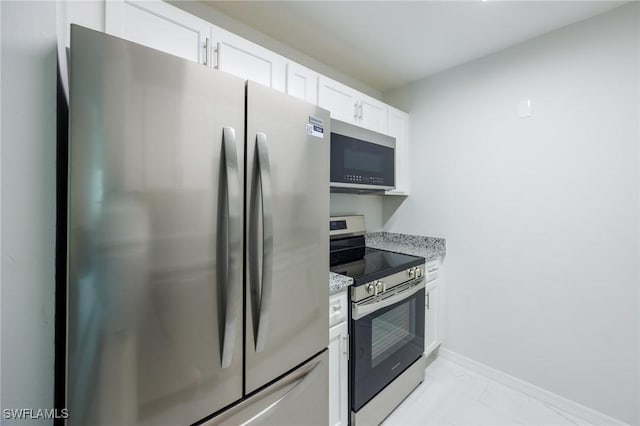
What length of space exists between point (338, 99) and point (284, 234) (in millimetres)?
1212

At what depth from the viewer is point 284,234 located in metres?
1.05

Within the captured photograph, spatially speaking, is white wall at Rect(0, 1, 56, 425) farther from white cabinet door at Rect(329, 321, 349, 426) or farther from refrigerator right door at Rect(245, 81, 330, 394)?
white cabinet door at Rect(329, 321, 349, 426)

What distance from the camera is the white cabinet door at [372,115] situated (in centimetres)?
202

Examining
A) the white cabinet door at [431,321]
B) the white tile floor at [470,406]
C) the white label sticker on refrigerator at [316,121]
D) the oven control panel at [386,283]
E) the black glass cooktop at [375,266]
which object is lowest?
the white tile floor at [470,406]

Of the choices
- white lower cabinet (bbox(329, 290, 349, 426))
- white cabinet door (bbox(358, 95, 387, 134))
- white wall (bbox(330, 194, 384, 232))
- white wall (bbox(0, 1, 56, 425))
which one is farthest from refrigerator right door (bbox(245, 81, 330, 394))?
white wall (bbox(330, 194, 384, 232))

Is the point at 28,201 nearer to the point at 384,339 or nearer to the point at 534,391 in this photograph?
the point at 384,339

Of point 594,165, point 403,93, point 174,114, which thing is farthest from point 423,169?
point 174,114

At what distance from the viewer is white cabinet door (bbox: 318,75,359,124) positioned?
1.71 metres

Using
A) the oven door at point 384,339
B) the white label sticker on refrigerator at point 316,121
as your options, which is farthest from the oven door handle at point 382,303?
the white label sticker on refrigerator at point 316,121

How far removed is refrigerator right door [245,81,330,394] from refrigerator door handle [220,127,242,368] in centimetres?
6

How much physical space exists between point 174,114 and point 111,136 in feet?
0.58

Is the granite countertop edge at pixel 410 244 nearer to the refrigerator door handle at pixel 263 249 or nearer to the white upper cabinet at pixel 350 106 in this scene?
the white upper cabinet at pixel 350 106

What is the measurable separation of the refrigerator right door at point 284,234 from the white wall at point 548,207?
5.00ft

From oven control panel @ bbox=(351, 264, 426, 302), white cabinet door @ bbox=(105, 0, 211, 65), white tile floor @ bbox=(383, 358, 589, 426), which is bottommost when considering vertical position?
white tile floor @ bbox=(383, 358, 589, 426)
